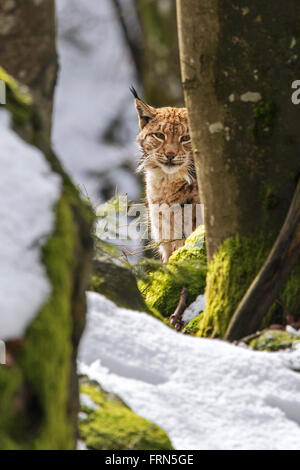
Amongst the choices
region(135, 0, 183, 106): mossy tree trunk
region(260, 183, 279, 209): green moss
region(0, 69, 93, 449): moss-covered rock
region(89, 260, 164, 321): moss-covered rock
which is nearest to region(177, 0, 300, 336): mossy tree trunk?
region(260, 183, 279, 209): green moss

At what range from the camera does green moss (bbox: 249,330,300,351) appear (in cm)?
267

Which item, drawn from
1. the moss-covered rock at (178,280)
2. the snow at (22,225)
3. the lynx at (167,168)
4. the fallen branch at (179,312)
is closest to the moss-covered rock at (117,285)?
the moss-covered rock at (178,280)

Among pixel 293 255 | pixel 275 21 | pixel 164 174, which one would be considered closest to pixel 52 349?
pixel 293 255

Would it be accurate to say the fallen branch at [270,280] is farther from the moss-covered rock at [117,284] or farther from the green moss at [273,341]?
the moss-covered rock at [117,284]

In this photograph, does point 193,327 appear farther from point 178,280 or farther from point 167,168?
point 167,168

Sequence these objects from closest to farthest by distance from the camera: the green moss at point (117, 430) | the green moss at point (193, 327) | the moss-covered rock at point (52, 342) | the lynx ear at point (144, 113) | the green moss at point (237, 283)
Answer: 1. the moss-covered rock at point (52, 342)
2. the green moss at point (117, 430)
3. the green moss at point (237, 283)
4. the green moss at point (193, 327)
5. the lynx ear at point (144, 113)

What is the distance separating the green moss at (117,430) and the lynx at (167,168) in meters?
3.41

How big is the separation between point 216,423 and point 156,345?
1.39ft

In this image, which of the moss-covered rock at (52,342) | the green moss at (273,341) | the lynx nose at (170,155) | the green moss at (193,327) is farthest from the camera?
the lynx nose at (170,155)

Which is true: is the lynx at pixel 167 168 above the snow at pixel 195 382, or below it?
above

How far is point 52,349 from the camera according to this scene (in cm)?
142

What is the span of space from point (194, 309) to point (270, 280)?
93 cm

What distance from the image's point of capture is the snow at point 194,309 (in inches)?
145

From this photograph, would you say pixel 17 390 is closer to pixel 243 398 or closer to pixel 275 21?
pixel 243 398
